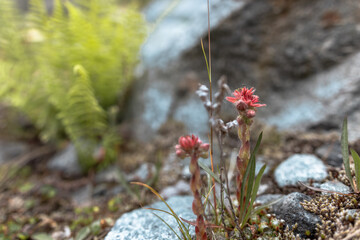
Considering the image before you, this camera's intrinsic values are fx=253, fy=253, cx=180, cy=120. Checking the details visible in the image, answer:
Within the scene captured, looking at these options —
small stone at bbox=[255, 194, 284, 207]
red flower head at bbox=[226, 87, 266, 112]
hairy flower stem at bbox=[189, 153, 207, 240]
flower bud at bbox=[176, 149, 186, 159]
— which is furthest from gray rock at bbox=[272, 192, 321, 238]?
flower bud at bbox=[176, 149, 186, 159]

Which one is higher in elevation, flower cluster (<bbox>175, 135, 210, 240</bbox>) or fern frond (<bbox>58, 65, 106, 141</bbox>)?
fern frond (<bbox>58, 65, 106, 141</bbox>)

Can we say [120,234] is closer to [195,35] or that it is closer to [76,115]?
[76,115]

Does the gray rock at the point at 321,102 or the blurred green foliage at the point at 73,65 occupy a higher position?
the blurred green foliage at the point at 73,65

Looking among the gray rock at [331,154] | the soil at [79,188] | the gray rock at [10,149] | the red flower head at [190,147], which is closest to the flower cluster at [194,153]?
the red flower head at [190,147]

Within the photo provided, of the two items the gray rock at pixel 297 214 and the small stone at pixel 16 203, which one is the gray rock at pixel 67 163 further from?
the gray rock at pixel 297 214

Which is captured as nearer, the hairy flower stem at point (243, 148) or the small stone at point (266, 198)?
the hairy flower stem at point (243, 148)

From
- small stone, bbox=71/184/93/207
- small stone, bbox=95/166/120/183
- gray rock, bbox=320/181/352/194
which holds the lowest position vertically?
small stone, bbox=71/184/93/207

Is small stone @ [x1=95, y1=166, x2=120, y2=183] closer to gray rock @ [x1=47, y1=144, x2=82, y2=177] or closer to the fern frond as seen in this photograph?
gray rock @ [x1=47, y1=144, x2=82, y2=177]
